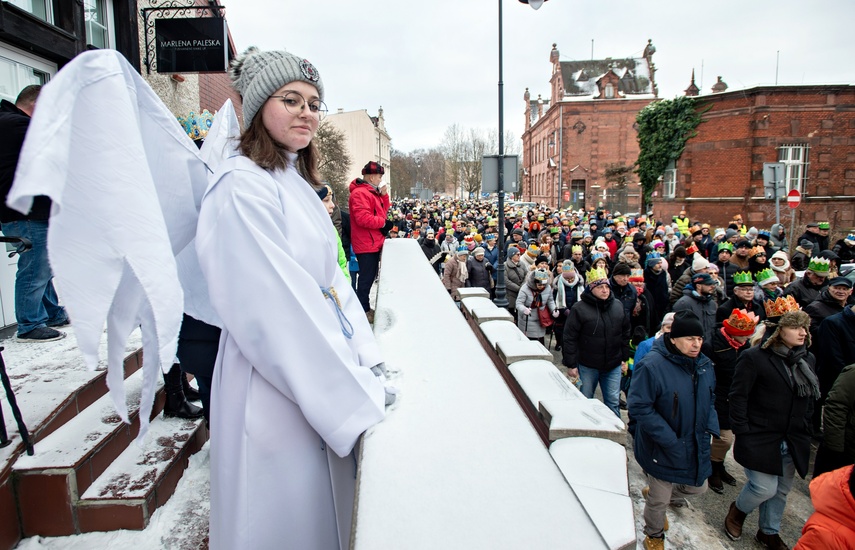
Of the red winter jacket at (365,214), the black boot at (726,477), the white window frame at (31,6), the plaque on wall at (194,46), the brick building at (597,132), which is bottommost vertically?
the black boot at (726,477)

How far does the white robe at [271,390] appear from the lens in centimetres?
159

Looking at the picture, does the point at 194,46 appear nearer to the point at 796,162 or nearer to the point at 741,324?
the point at 741,324

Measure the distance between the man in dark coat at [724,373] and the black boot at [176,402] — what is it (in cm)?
535

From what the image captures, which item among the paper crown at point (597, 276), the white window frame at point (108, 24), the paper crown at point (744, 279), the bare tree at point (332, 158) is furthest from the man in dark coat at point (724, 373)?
the bare tree at point (332, 158)

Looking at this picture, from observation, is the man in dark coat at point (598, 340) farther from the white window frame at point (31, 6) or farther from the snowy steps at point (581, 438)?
the white window frame at point (31, 6)

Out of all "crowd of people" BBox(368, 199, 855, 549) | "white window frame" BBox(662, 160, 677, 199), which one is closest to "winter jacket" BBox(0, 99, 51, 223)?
"crowd of people" BBox(368, 199, 855, 549)

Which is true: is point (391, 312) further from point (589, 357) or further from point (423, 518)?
point (589, 357)

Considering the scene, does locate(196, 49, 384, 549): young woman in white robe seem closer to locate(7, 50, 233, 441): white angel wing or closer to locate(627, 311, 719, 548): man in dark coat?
locate(7, 50, 233, 441): white angel wing

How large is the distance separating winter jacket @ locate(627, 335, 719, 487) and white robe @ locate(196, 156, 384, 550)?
12.0ft

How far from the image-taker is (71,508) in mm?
2293

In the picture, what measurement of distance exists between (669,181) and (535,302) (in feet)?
83.3

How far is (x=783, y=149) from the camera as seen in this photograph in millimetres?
26172

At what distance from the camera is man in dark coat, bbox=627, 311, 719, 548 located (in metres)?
4.57

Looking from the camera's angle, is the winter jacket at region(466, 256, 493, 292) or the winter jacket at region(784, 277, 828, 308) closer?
the winter jacket at region(784, 277, 828, 308)
